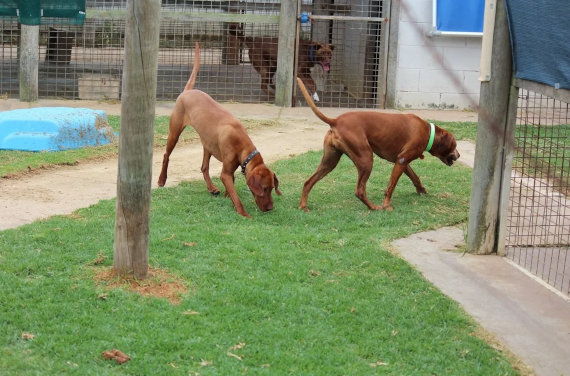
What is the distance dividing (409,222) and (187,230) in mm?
2203

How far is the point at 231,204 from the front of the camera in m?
8.42

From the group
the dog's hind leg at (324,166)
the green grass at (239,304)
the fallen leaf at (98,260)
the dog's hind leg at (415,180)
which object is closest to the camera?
the green grass at (239,304)

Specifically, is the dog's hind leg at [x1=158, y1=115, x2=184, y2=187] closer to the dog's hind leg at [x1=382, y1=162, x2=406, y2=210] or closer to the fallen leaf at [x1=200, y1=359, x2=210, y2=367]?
the dog's hind leg at [x1=382, y1=162, x2=406, y2=210]

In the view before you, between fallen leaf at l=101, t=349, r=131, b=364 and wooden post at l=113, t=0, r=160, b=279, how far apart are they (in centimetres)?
114

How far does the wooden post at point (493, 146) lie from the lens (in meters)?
6.77

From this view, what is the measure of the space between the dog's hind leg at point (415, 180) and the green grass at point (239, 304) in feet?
Answer: 3.34

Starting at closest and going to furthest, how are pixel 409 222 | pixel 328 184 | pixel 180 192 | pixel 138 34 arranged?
pixel 138 34
pixel 409 222
pixel 180 192
pixel 328 184

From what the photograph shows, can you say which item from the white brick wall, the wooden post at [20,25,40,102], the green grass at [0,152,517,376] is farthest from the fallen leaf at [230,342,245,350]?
the white brick wall

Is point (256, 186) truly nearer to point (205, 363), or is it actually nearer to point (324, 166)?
point (324, 166)

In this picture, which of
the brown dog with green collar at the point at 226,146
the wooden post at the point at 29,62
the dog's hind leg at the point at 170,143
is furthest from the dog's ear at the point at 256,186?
the wooden post at the point at 29,62

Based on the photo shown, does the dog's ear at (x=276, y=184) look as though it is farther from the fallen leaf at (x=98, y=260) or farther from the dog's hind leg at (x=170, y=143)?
the fallen leaf at (x=98, y=260)

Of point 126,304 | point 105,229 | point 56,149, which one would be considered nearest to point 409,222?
point 105,229

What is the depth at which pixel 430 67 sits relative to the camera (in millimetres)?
15094

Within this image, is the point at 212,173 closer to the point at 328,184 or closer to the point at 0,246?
the point at 328,184
